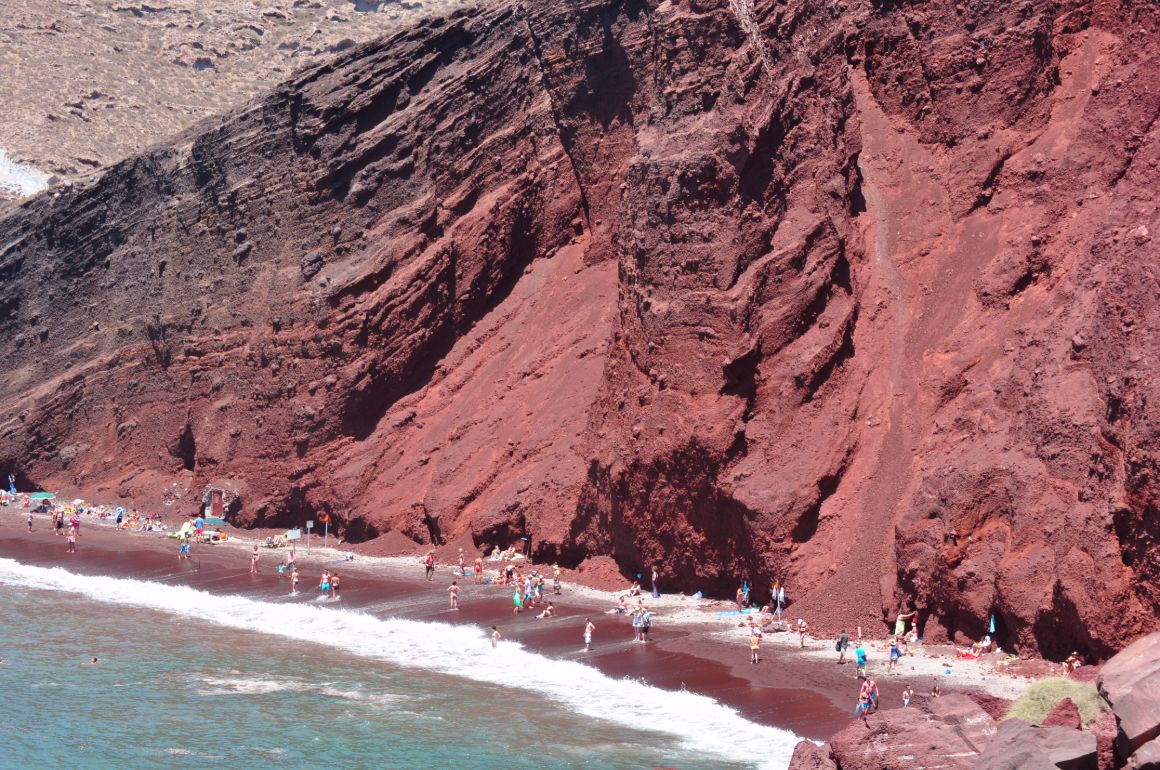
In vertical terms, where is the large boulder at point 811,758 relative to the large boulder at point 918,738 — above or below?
below

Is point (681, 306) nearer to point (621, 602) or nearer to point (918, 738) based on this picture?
point (621, 602)

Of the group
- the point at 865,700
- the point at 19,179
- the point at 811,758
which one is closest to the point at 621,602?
the point at 865,700

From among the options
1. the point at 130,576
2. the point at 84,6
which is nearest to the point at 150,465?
the point at 130,576

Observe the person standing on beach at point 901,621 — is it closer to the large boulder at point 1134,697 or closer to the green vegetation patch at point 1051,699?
the green vegetation patch at point 1051,699

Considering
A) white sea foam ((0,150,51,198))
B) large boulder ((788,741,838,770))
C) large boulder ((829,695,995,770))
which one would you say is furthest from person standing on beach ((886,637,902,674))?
white sea foam ((0,150,51,198))

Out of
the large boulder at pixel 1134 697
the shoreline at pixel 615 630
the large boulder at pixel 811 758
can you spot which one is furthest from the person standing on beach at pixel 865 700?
the large boulder at pixel 1134 697

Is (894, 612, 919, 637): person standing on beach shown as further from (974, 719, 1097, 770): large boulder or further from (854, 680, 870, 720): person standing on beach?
(974, 719, 1097, 770): large boulder
